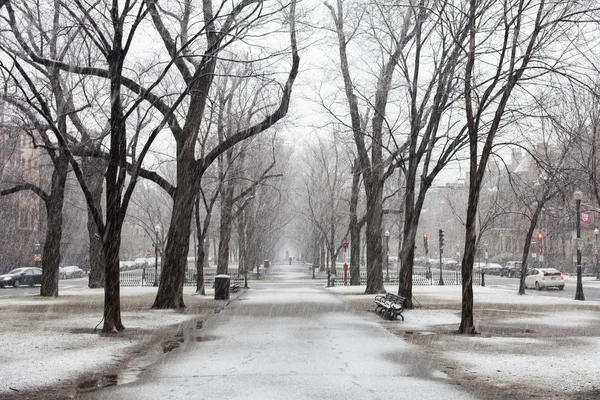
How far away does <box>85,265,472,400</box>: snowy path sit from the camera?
8.52 metres

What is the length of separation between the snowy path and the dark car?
103ft

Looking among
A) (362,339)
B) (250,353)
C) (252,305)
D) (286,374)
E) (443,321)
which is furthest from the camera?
(252,305)

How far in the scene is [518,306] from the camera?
24266mm

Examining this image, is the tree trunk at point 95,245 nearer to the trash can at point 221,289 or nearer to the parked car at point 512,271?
the trash can at point 221,289

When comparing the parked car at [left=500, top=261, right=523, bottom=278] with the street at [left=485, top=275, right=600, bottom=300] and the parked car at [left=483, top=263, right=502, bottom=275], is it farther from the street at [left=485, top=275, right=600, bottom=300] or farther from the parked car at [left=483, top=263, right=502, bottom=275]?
the street at [left=485, top=275, right=600, bottom=300]

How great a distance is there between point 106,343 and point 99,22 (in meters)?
8.23

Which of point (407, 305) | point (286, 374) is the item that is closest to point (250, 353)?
point (286, 374)

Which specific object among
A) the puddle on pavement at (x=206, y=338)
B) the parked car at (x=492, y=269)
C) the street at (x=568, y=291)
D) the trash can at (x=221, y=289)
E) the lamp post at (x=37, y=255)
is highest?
the lamp post at (x=37, y=255)

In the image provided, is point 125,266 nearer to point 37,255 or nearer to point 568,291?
point 37,255

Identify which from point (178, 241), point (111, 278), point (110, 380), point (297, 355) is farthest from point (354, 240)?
point (110, 380)

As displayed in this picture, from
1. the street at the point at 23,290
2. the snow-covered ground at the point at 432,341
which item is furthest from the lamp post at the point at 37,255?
the snow-covered ground at the point at 432,341

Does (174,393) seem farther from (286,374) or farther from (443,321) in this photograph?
(443,321)

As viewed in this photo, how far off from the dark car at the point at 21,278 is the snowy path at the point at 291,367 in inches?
1238

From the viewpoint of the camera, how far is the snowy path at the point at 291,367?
8.52m
